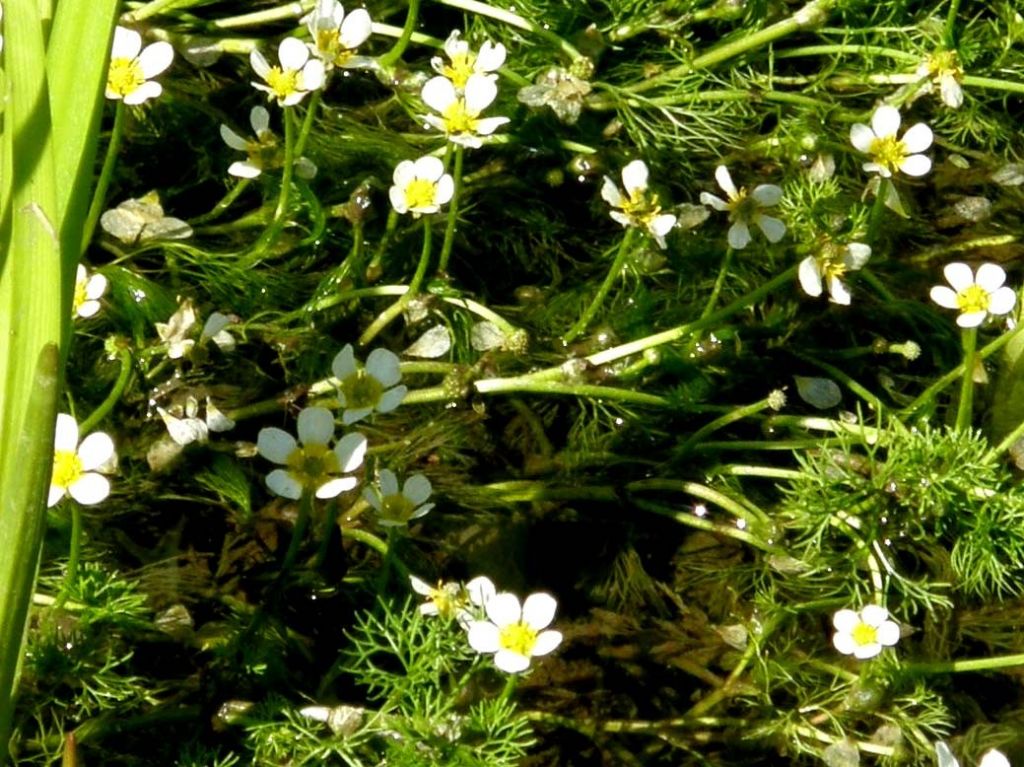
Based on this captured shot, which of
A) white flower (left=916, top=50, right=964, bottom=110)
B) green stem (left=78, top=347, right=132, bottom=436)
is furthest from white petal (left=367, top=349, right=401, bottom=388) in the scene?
white flower (left=916, top=50, right=964, bottom=110)

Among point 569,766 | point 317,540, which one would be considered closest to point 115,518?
point 317,540

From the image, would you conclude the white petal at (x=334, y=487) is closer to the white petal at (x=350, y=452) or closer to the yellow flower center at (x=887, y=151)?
the white petal at (x=350, y=452)

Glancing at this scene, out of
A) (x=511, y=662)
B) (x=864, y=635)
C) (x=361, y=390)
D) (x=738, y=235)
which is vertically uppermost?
(x=738, y=235)

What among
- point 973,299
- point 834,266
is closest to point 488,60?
point 834,266

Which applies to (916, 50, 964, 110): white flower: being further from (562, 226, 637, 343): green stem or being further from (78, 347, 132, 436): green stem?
(78, 347, 132, 436): green stem

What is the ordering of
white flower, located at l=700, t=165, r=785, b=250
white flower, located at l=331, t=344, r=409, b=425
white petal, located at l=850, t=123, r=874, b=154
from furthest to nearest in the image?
1. white petal, located at l=850, t=123, r=874, b=154
2. white flower, located at l=700, t=165, r=785, b=250
3. white flower, located at l=331, t=344, r=409, b=425

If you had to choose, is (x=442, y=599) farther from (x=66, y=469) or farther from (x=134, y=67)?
(x=134, y=67)

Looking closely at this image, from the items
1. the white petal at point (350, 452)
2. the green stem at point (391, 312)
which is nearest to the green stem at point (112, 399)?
the white petal at point (350, 452)
